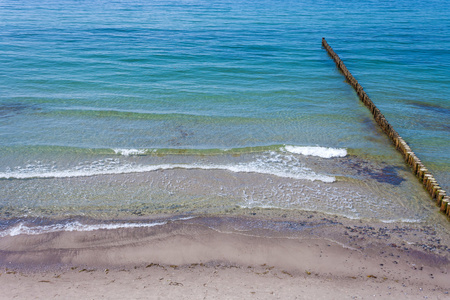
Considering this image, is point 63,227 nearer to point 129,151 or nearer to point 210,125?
point 129,151

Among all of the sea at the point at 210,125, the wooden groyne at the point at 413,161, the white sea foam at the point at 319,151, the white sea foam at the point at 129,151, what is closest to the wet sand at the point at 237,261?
the sea at the point at 210,125

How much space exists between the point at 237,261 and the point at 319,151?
5756mm

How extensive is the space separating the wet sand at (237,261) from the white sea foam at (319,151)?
132 inches

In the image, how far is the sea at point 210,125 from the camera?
9375 mm

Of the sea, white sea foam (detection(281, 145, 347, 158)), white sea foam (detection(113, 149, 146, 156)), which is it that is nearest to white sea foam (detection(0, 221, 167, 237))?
the sea

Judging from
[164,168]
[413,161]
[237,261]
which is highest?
[413,161]

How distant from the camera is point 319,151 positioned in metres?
11.9

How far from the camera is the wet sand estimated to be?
6.54 m

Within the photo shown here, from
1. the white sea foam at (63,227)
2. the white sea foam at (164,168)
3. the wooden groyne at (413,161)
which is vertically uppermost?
the wooden groyne at (413,161)

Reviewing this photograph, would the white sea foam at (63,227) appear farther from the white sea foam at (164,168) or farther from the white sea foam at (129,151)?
the white sea foam at (129,151)

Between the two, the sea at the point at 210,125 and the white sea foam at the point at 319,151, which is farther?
the white sea foam at the point at 319,151

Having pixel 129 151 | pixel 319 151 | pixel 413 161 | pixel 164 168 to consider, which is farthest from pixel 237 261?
pixel 413 161

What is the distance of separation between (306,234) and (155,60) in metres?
17.1

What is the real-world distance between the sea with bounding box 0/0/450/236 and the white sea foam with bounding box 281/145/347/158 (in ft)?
0.20
